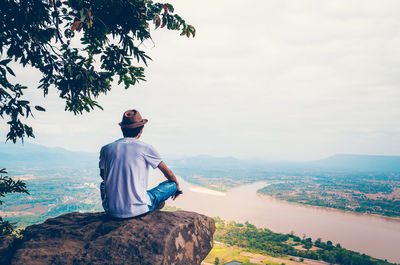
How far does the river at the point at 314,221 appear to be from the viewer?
32969 millimetres

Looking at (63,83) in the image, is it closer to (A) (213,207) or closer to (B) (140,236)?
(B) (140,236)

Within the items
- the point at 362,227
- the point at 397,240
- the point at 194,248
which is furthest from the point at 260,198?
the point at 194,248

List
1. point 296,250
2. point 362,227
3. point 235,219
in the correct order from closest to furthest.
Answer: point 296,250 < point 362,227 < point 235,219

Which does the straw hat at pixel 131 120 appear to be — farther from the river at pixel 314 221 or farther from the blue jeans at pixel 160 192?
the river at pixel 314 221

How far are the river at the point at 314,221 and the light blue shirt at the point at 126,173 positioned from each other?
3732cm

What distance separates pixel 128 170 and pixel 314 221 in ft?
161

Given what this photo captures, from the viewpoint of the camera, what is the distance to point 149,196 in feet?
8.67

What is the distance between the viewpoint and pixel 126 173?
236 centimetres

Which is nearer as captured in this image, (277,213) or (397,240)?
(397,240)

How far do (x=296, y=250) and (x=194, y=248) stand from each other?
33.8 meters

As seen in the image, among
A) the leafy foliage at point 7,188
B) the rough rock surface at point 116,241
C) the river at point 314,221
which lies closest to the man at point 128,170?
the rough rock surface at point 116,241

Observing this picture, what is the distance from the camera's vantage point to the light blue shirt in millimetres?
2365

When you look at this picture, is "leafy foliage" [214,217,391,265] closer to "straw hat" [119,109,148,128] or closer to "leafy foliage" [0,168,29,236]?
"leafy foliage" [0,168,29,236]

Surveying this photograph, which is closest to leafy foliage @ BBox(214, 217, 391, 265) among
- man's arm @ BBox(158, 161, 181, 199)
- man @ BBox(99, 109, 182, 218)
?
man's arm @ BBox(158, 161, 181, 199)
